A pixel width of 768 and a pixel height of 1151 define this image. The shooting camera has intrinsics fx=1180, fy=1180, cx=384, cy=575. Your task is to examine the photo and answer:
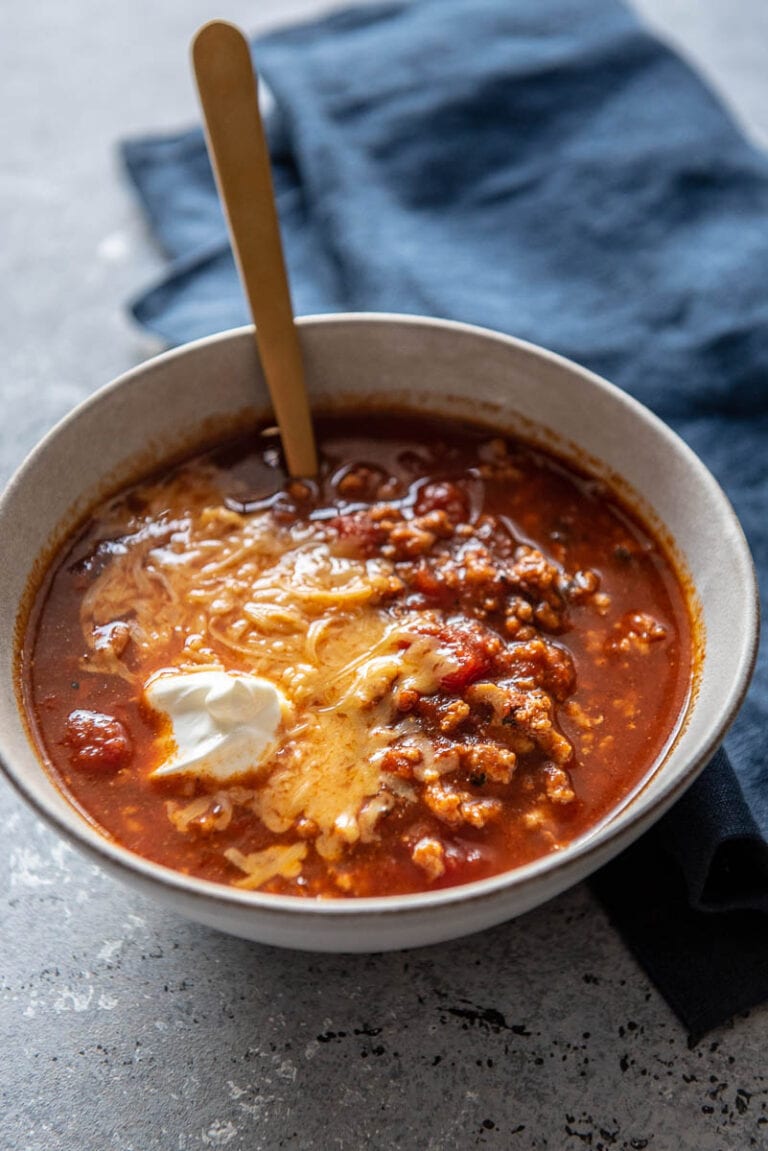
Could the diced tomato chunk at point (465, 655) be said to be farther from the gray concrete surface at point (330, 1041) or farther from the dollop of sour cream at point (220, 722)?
the gray concrete surface at point (330, 1041)

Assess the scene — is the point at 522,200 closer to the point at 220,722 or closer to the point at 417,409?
the point at 417,409

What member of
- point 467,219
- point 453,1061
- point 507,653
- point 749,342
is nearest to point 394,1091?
point 453,1061

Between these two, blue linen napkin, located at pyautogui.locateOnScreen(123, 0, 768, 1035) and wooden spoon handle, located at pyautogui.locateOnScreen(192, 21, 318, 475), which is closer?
wooden spoon handle, located at pyautogui.locateOnScreen(192, 21, 318, 475)

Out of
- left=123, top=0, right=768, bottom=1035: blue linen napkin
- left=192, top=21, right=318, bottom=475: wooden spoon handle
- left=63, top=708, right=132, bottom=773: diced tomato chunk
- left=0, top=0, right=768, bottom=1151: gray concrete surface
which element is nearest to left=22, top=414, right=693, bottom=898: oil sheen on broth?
left=63, top=708, right=132, bottom=773: diced tomato chunk

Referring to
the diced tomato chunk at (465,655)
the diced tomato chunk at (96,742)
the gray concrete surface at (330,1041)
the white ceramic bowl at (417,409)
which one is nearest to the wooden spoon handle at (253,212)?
the white ceramic bowl at (417,409)

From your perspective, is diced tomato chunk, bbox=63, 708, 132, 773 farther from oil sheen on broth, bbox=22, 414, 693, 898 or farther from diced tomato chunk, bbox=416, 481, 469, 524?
diced tomato chunk, bbox=416, 481, 469, 524

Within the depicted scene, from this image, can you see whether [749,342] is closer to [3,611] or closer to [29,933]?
[3,611]
